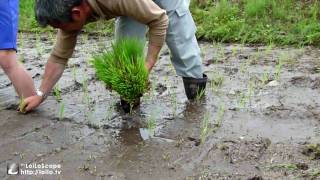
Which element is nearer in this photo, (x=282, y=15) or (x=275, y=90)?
(x=275, y=90)

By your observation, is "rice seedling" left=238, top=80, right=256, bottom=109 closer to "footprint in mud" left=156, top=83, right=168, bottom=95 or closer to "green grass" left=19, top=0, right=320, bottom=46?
"footprint in mud" left=156, top=83, right=168, bottom=95

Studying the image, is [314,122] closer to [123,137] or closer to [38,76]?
[123,137]

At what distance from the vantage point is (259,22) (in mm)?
5605

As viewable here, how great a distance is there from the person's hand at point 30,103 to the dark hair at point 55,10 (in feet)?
2.38

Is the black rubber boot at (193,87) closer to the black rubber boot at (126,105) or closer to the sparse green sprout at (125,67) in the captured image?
the black rubber boot at (126,105)

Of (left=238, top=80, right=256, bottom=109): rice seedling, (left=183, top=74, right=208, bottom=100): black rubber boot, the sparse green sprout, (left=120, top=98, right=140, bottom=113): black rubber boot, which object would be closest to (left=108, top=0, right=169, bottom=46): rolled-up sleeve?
the sparse green sprout

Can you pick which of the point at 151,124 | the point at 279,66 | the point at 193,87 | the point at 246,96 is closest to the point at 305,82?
the point at 279,66

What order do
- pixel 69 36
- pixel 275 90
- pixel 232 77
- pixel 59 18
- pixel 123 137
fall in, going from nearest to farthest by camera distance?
1. pixel 59 18
2. pixel 123 137
3. pixel 69 36
4. pixel 275 90
5. pixel 232 77

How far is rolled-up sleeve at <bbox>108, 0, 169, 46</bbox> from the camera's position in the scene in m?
2.63

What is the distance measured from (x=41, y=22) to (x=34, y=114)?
0.78m

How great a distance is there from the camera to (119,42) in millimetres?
2898

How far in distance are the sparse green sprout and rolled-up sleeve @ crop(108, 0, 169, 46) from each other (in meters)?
0.13

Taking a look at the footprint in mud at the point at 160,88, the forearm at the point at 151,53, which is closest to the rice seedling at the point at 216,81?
the footprint in mud at the point at 160,88

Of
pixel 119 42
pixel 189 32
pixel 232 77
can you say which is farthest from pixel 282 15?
pixel 119 42
